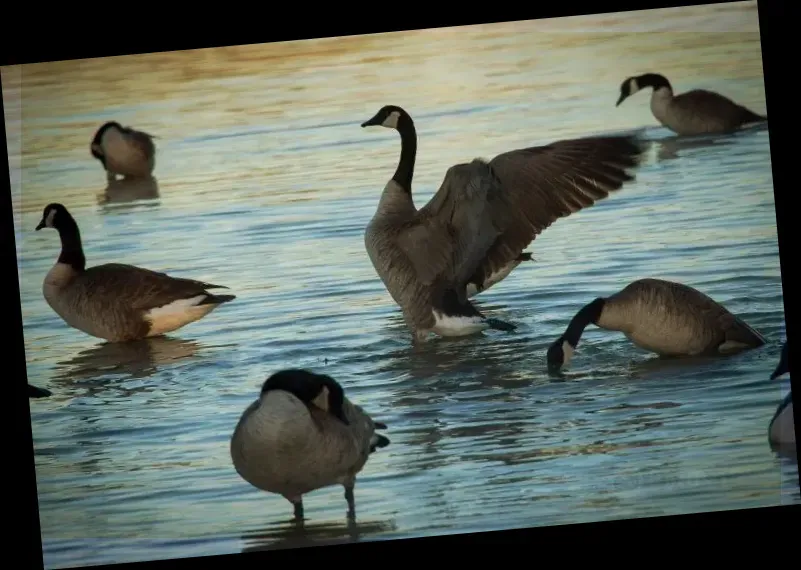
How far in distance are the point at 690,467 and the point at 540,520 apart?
0.69m

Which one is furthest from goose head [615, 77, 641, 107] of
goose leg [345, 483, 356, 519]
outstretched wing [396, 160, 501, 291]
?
goose leg [345, 483, 356, 519]

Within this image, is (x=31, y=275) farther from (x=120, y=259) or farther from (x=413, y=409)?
(x=413, y=409)

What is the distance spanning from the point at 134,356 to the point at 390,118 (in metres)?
1.54

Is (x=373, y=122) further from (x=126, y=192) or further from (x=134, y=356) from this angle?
(x=134, y=356)

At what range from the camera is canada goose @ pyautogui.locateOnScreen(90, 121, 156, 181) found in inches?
219

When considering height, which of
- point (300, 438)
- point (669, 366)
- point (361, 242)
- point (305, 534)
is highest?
point (361, 242)

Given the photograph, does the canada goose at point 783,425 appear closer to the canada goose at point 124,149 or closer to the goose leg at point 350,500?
the goose leg at point 350,500

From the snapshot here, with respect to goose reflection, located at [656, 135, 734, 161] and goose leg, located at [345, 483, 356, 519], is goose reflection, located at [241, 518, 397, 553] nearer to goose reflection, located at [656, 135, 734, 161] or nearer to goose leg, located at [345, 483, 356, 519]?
goose leg, located at [345, 483, 356, 519]

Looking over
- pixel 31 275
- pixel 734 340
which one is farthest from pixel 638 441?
pixel 31 275

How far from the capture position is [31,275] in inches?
220

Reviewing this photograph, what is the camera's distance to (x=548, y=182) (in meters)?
5.47

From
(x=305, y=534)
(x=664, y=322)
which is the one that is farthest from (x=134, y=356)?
(x=664, y=322)

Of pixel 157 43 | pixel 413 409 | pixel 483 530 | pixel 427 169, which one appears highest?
pixel 157 43

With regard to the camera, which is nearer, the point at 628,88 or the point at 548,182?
the point at 548,182
